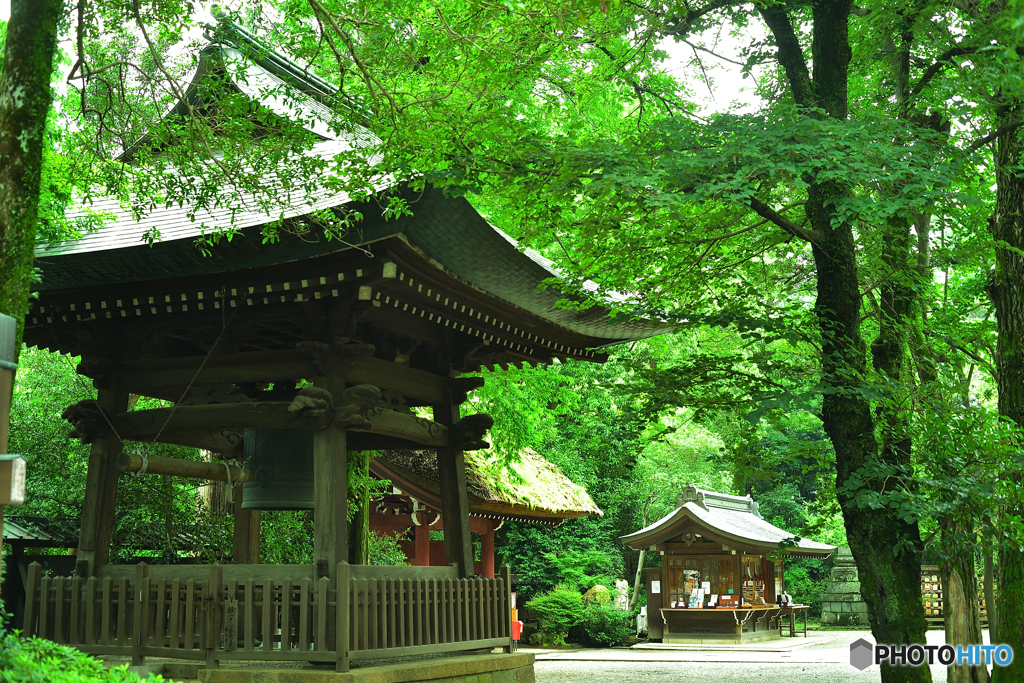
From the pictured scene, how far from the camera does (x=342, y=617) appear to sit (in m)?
6.35

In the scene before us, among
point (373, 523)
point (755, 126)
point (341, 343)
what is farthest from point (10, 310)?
point (373, 523)

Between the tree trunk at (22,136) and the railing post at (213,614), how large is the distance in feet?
9.23

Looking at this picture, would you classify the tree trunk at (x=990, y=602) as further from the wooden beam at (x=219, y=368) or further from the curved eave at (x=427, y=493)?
the curved eave at (x=427, y=493)

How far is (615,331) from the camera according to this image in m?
9.04

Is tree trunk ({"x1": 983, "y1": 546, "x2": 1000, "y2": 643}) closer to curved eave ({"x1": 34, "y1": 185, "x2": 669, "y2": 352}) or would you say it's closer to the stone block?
the stone block

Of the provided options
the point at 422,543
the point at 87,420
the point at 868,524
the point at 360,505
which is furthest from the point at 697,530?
the point at 87,420

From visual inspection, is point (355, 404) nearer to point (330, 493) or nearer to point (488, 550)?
point (330, 493)

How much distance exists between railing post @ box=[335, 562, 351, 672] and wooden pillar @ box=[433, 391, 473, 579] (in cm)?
201

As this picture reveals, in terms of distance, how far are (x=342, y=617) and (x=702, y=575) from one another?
663 inches

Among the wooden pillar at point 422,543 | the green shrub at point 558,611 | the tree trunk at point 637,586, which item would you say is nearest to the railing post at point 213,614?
the wooden pillar at point 422,543

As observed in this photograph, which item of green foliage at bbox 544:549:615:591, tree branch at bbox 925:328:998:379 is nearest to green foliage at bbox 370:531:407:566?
green foliage at bbox 544:549:615:591

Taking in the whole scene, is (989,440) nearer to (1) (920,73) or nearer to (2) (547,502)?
(1) (920,73)

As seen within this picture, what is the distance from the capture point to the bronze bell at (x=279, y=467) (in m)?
7.70

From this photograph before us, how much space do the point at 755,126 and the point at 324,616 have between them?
17.6ft
